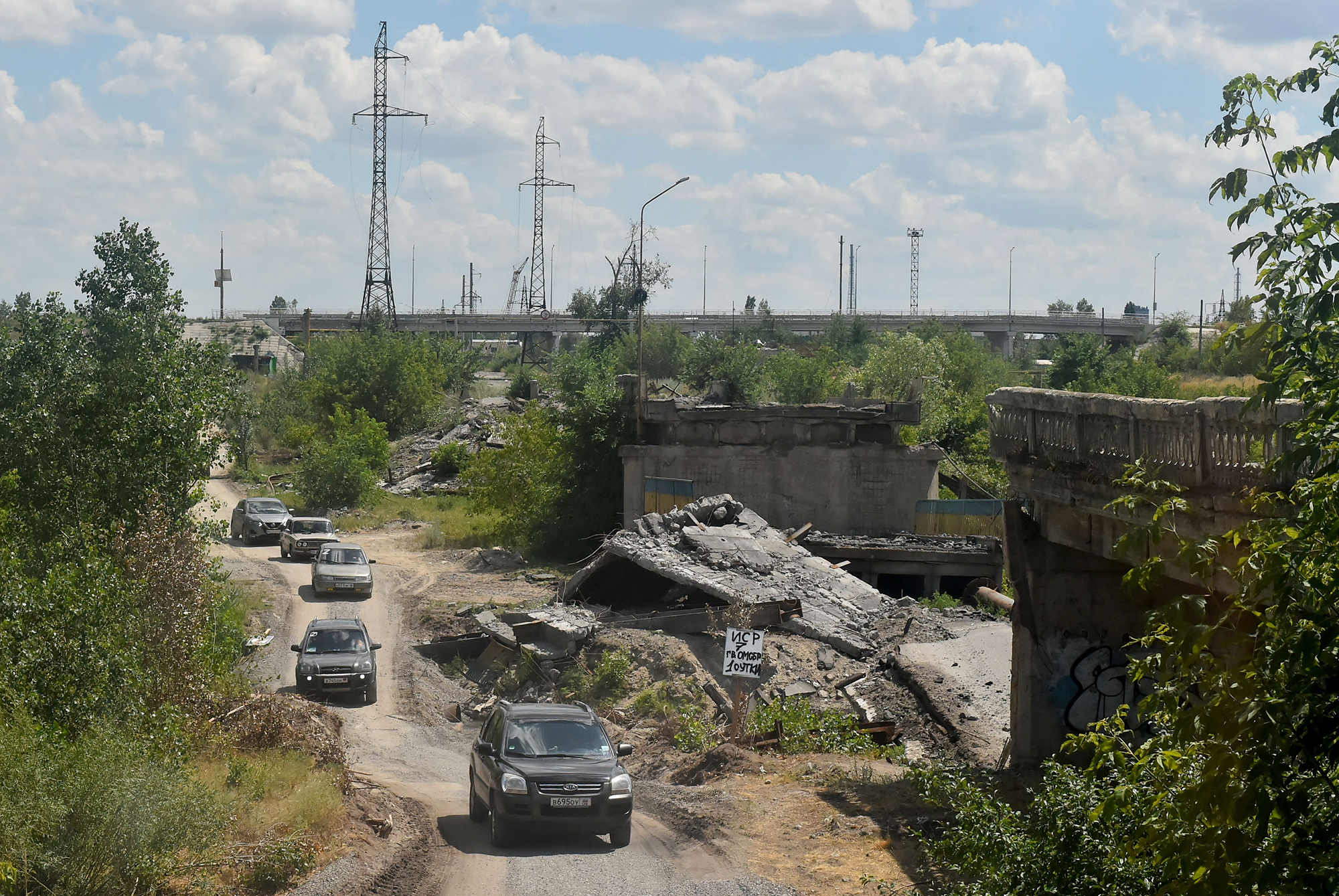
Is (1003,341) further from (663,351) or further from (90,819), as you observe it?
(90,819)

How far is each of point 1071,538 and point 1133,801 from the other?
925 cm

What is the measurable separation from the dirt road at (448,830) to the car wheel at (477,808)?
12cm

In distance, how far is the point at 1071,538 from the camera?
47.8ft

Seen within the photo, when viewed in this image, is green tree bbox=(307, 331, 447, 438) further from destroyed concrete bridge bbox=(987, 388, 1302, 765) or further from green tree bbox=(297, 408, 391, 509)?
destroyed concrete bridge bbox=(987, 388, 1302, 765)

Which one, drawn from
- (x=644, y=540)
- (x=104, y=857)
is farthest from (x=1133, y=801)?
(x=644, y=540)

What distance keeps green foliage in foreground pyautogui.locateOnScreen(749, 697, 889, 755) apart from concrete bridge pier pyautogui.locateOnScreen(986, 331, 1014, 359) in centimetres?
10835

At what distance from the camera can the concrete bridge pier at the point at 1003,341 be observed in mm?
122312

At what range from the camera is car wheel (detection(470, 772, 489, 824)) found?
1405 centimetres

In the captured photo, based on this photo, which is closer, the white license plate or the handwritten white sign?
the white license plate

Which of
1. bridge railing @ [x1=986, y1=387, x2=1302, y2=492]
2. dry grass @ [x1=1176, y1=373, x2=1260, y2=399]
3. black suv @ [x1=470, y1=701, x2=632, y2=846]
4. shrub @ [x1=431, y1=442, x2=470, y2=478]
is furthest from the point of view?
dry grass @ [x1=1176, y1=373, x2=1260, y2=399]

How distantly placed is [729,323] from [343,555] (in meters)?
95.2

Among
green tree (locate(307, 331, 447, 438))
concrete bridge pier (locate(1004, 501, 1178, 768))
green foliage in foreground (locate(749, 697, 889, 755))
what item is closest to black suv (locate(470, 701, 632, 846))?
green foliage in foreground (locate(749, 697, 889, 755))

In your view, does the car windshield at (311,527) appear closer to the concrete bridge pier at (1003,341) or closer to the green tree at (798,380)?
the green tree at (798,380)

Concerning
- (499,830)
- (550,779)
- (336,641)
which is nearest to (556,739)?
(550,779)
